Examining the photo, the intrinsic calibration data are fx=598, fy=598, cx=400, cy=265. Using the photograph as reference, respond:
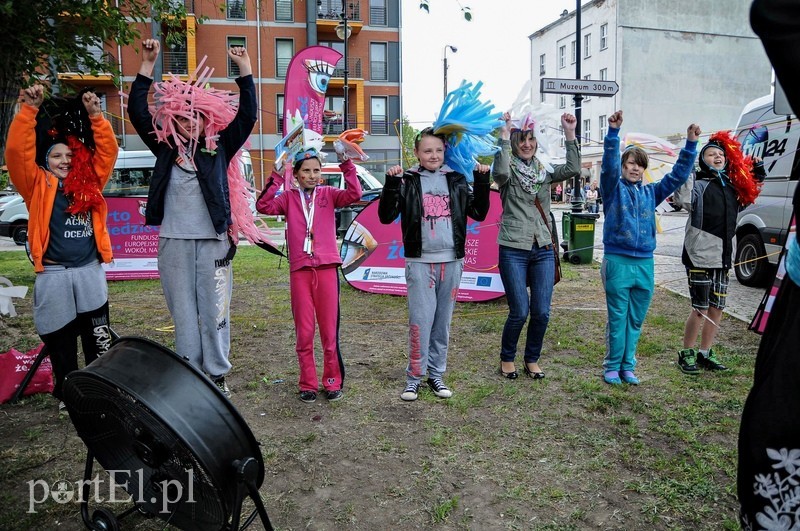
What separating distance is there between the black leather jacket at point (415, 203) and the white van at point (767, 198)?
17.5 ft

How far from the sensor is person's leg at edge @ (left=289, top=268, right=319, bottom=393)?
4051 millimetres

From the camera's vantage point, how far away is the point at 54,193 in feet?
11.7

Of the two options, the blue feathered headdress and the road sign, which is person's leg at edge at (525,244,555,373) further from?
the road sign

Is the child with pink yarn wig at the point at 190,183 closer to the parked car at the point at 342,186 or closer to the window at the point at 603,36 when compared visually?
the parked car at the point at 342,186

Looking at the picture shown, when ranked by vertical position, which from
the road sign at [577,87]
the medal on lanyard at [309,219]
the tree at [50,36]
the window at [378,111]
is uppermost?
the window at [378,111]

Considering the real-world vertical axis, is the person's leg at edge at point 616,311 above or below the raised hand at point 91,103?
below

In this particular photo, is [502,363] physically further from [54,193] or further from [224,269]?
[54,193]

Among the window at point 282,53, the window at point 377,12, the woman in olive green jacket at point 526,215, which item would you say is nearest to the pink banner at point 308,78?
the woman in olive green jacket at point 526,215

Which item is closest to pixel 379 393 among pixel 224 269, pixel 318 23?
pixel 224 269

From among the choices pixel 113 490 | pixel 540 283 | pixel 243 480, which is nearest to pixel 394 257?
pixel 540 283

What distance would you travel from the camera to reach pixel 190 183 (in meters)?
3.57

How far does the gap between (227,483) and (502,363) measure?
3052 mm

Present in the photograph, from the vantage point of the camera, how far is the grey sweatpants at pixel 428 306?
4078 mm

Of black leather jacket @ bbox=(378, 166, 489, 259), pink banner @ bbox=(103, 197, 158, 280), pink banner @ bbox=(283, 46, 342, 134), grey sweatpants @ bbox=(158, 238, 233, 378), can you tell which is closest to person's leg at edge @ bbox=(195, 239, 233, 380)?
grey sweatpants @ bbox=(158, 238, 233, 378)
